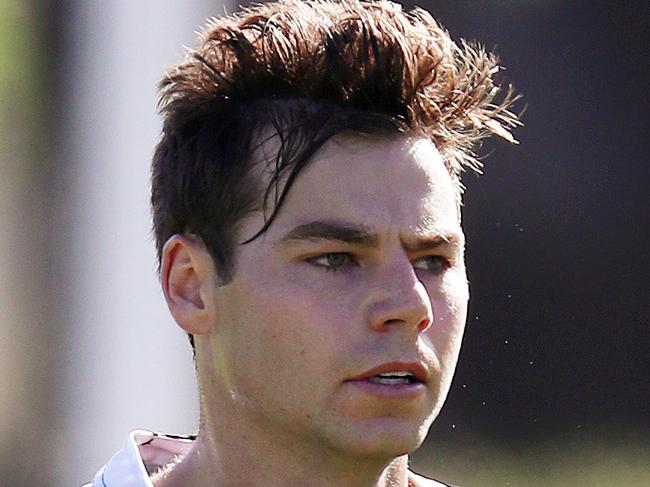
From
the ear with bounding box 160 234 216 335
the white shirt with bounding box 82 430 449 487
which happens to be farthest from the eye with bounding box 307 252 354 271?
the white shirt with bounding box 82 430 449 487

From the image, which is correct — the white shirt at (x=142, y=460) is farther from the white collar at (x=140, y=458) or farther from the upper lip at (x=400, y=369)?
the upper lip at (x=400, y=369)

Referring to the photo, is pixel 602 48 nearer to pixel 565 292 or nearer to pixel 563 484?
pixel 565 292

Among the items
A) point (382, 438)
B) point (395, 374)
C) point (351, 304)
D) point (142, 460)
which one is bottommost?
point (142, 460)

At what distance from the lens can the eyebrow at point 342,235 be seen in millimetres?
2413

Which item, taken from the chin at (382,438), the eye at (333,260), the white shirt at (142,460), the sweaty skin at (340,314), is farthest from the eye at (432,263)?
the white shirt at (142,460)

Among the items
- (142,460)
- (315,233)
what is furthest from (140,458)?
(315,233)

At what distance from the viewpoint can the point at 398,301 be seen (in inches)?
94.0

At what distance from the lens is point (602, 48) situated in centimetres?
631

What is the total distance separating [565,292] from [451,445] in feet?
2.52

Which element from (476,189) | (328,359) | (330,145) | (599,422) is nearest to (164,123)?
(330,145)

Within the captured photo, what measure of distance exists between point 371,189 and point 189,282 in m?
0.39

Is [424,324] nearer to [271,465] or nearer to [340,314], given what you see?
[340,314]

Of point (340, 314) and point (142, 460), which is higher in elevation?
point (340, 314)

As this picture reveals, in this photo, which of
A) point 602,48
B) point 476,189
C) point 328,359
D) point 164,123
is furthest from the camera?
point 602,48
